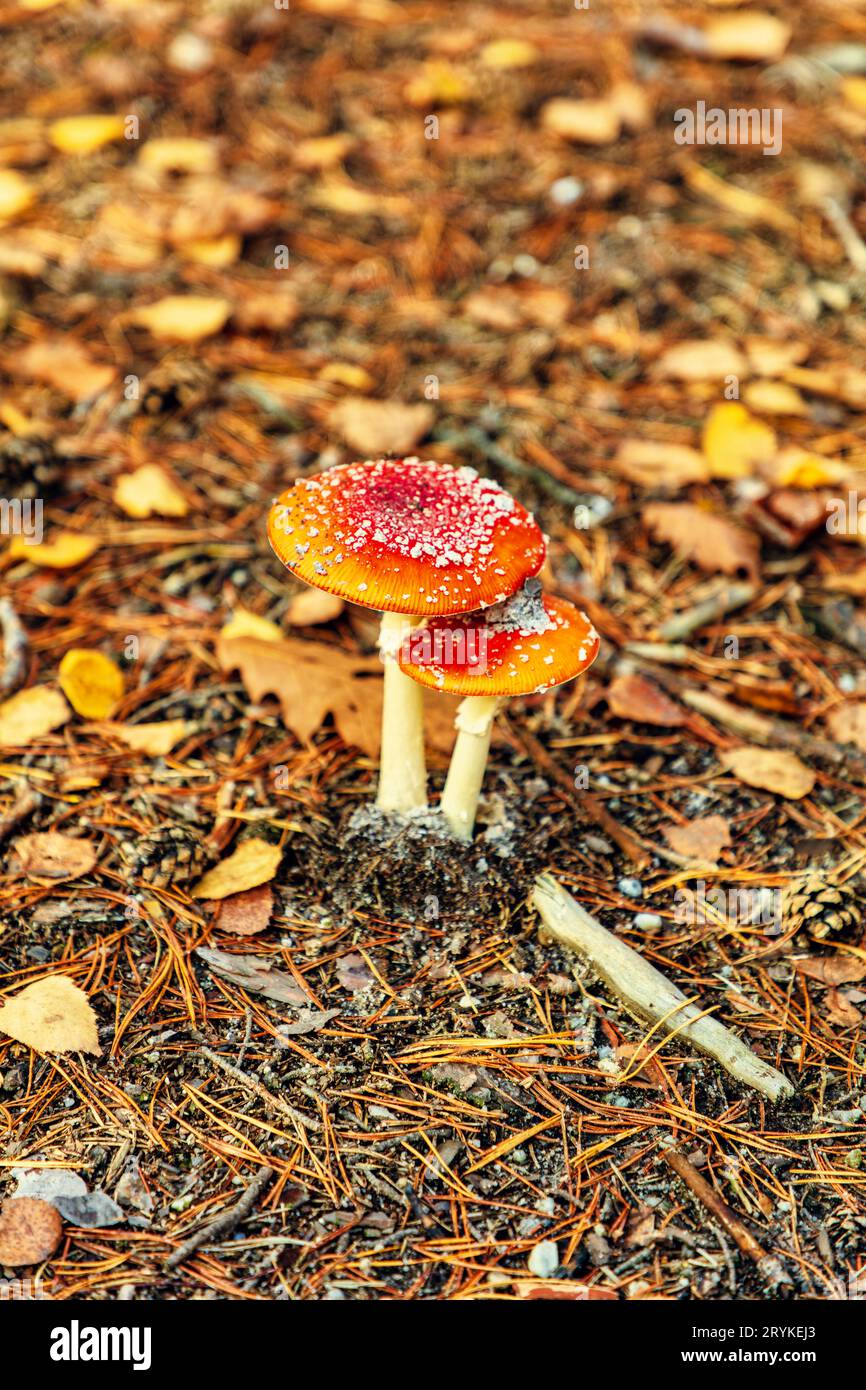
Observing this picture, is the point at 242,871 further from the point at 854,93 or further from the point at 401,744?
the point at 854,93

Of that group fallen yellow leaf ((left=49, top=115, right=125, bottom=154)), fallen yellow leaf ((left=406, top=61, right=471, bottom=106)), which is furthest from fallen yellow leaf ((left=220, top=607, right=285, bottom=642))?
fallen yellow leaf ((left=406, top=61, right=471, bottom=106))

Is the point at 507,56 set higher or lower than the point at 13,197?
higher

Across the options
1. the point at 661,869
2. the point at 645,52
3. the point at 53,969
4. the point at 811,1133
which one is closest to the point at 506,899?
the point at 661,869

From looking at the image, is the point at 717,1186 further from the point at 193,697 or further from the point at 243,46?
the point at 243,46

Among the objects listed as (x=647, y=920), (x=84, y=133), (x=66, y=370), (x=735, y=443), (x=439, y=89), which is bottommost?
(x=647, y=920)

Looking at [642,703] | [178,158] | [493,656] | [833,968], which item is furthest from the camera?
[178,158]

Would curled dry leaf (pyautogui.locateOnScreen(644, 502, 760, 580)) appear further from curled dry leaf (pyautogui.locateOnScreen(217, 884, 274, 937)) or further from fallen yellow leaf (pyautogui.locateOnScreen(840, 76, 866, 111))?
fallen yellow leaf (pyautogui.locateOnScreen(840, 76, 866, 111))

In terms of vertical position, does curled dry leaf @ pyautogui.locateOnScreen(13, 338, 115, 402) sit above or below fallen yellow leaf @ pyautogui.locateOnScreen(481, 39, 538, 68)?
below

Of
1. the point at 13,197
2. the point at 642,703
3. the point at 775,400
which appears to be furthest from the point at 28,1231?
the point at 13,197
